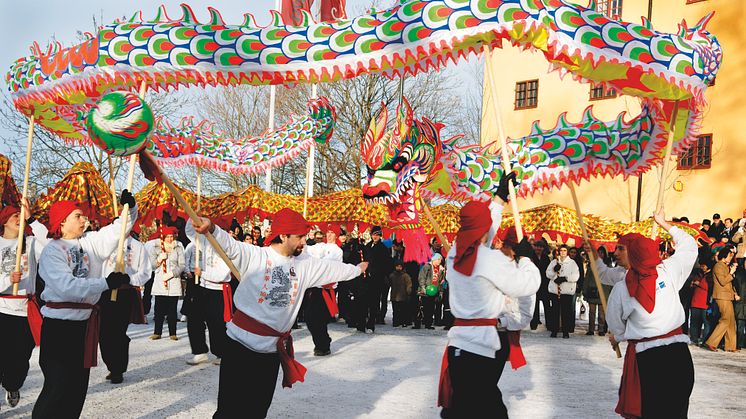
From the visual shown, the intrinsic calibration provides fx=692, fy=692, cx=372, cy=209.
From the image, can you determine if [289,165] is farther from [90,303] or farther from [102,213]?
[90,303]

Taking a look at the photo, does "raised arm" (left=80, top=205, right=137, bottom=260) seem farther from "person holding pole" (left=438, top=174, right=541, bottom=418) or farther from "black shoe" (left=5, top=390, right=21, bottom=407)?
"person holding pole" (left=438, top=174, right=541, bottom=418)

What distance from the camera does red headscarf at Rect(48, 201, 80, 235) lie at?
5.32 meters

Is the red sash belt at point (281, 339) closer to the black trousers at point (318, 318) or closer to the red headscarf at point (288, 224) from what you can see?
the red headscarf at point (288, 224)

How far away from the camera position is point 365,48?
20.1 ft

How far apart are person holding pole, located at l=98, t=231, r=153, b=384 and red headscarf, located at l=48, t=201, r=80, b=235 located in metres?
2.42

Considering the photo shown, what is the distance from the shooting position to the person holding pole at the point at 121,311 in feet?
25.9

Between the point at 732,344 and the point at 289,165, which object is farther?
the point at 289,165

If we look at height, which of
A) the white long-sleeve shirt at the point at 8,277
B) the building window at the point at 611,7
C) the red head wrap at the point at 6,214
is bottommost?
the white long-sleeve shirt at the point at 8,277

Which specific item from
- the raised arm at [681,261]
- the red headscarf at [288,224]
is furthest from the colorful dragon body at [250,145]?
the raised arm at [681,261]

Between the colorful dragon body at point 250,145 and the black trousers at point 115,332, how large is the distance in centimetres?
374

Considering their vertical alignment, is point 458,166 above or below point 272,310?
above

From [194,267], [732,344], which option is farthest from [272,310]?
[732,344]

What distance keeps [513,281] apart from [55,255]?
337cm

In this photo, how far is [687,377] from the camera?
203 inches
